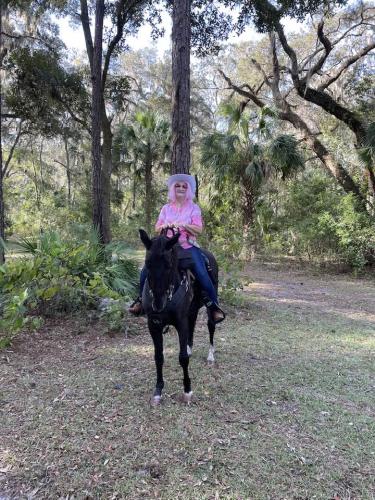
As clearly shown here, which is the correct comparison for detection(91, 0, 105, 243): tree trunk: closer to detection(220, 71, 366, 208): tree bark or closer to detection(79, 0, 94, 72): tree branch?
detection(79, 0, 94, 72): tree branch

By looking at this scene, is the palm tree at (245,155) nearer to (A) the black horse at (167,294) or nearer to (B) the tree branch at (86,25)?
(B) the tree branch at (86,25)

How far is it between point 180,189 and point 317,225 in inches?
389

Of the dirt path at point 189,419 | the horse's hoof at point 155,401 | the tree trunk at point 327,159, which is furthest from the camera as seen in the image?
the tree trunk at point 327,159

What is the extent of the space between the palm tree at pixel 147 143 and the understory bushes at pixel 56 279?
1194cm

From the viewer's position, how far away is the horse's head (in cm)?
301

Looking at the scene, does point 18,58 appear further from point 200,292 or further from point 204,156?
point 200,292

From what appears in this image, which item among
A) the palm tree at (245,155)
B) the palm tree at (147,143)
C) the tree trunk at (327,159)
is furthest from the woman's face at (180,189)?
the palm tree at (147,143)

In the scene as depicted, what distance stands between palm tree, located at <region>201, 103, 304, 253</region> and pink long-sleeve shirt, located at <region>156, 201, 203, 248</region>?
9.98 m

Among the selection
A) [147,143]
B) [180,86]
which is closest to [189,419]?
[180,86]

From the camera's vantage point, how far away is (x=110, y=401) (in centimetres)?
374

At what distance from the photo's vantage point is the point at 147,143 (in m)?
19.2

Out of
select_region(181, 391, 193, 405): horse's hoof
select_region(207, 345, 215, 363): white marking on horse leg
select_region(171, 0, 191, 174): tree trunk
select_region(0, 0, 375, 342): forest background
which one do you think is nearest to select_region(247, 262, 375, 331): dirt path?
select_region(0, 0, 375, 342): forest background

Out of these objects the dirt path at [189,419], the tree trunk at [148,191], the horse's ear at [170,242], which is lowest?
the dirt path at [189,419]

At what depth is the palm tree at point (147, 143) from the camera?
19078 mm
